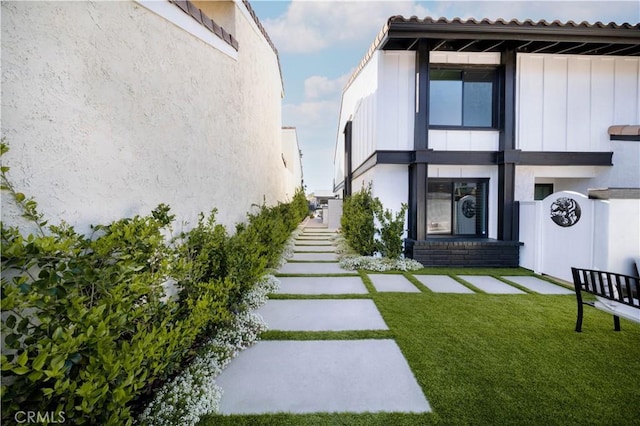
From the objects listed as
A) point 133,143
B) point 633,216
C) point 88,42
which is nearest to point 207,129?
point 133,143

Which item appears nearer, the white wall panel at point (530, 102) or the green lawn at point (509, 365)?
the green lawn at point (509, 365)

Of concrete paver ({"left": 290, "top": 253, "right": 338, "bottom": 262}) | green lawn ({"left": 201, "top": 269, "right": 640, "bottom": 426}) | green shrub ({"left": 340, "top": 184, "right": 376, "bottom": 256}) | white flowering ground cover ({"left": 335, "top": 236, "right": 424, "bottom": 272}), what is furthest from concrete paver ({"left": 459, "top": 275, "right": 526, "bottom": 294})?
concrete paver ({"left": 290, "top": 253, "right": 338, "bottom": 262})

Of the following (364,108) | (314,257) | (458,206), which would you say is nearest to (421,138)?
(458,206)

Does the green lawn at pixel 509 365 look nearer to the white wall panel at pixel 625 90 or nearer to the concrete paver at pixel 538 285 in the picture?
the concrete paver at pixel 538 285

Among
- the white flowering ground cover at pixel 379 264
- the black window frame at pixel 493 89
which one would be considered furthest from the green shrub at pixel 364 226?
the black window frame at pixel 493 89

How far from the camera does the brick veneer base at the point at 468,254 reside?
7320 mm

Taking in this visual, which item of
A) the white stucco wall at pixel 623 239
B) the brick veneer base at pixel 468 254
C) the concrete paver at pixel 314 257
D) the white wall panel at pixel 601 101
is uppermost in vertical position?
the white wall panel at pixel 601 101

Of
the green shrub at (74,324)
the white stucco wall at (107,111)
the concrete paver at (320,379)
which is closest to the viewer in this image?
the green shrub at (74,324)

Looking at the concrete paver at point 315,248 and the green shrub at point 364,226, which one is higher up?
the green shrub at point 364,226

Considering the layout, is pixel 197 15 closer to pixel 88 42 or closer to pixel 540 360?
pixel 88 42

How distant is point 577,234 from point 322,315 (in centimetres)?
624

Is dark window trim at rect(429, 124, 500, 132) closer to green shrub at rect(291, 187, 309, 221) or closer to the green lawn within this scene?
the green lawn

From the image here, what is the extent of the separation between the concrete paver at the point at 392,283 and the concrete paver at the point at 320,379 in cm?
215

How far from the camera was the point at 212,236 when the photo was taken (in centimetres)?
358
